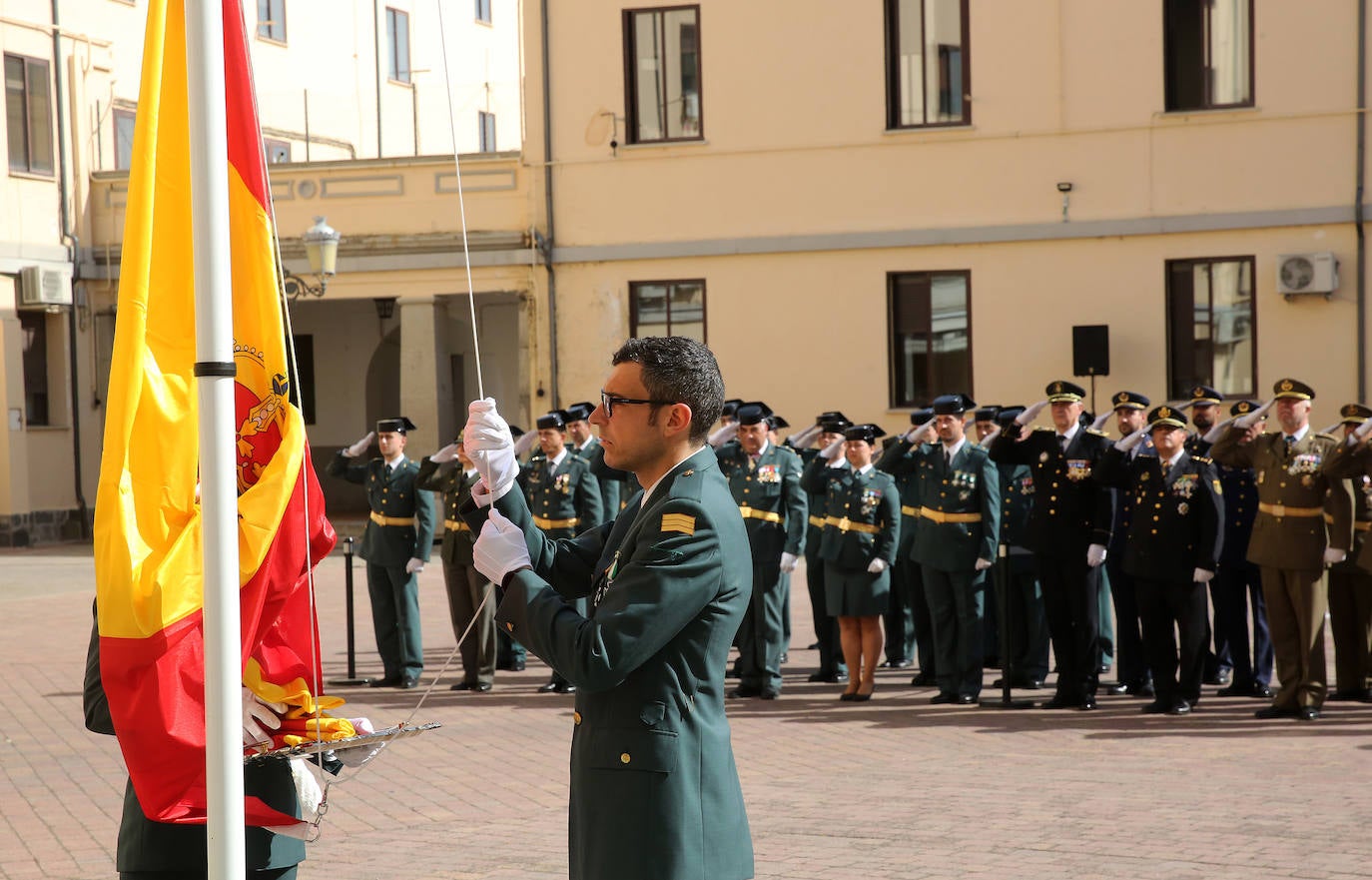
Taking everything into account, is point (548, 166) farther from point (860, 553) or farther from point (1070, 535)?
point (1070, 535)

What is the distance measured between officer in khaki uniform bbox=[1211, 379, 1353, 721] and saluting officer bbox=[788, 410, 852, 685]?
2.94m

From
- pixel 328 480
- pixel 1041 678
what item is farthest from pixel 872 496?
pixel 328 480

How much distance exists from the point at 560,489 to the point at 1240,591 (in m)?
5.07

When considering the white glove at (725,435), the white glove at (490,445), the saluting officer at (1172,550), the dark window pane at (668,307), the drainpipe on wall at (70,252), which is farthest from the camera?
the drainpipe on wall at (70,252)

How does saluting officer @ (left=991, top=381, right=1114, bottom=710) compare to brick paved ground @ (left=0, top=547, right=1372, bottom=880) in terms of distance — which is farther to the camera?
saluting officer @ (left=991, top=381, right=1114, bottom=710)

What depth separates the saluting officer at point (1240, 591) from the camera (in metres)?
11.6

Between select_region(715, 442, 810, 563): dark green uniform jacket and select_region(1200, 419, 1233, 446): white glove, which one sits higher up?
select_region(1200, 419, 1233, 446): white glove

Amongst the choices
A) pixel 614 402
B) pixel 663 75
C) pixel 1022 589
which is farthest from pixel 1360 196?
pixel 614 402

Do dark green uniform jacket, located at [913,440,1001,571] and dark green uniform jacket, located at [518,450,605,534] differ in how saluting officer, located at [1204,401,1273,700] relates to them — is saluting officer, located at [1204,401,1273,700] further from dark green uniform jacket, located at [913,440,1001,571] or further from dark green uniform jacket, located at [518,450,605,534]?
dark green uniform jacket, located at [518,450,605,534]

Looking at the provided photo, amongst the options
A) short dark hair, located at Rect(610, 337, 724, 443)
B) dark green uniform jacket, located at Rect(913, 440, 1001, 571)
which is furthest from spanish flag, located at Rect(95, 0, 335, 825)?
dark green uniform jacket, located at Rect(913, 440, 1001, 571)

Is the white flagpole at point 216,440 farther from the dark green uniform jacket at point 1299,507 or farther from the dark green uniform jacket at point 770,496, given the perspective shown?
the dark green uniform jacket at point 770,496

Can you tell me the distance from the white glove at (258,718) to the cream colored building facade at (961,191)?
1902 centimetres

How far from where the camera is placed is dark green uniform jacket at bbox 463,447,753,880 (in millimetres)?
3533

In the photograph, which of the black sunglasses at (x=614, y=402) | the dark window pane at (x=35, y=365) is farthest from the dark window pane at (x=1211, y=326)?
the black sunglasses at (x=614, y=402)
